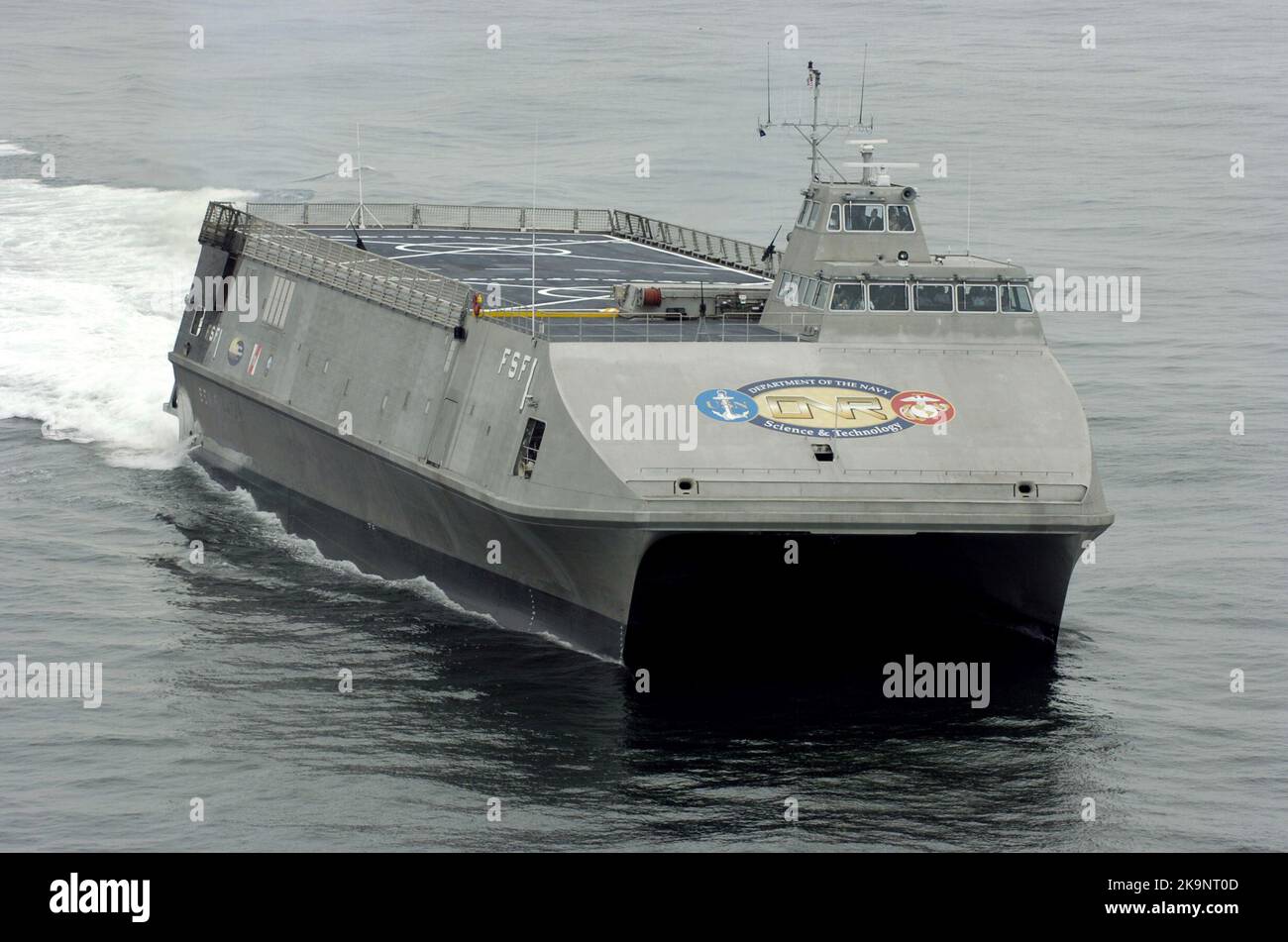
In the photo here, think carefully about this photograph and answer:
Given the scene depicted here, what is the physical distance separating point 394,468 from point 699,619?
9.60m

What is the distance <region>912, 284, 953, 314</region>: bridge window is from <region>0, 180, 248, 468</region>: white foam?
24663mm

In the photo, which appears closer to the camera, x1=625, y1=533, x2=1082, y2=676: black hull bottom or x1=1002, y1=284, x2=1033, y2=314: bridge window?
x1=625, y1=533, x2=1082, y2=676: black hull bottom

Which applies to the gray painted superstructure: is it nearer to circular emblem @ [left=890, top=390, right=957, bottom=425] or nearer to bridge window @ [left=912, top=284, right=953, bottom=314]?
circular emblem @ [left=890, top=390, right=957, bottom=425]

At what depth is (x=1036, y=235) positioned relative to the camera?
81.6m

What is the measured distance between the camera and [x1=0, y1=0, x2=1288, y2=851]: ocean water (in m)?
33.7

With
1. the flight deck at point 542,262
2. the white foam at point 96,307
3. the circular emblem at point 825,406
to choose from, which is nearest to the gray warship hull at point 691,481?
the circular emblem at point 825,406

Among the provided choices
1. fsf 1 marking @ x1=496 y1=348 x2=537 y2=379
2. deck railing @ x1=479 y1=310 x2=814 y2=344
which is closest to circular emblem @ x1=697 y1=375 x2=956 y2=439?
deck railing @ x1=479 y1=310 x2=814 y2=344

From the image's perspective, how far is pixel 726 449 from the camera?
38125 mm

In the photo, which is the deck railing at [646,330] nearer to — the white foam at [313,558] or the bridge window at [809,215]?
the bridge window at [809,215]

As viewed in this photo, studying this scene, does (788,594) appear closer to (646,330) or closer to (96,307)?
(646,330)
